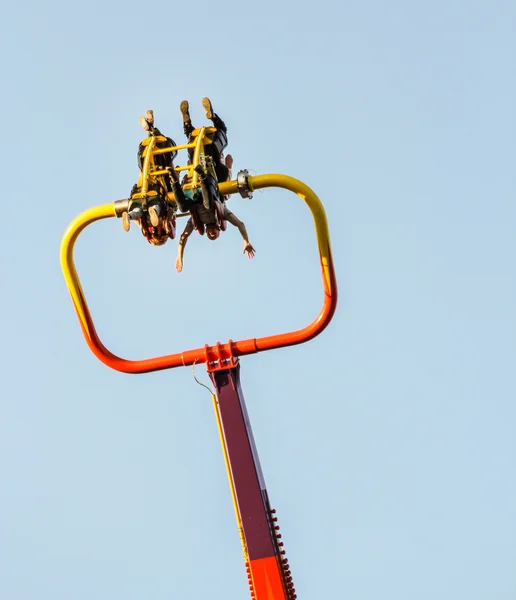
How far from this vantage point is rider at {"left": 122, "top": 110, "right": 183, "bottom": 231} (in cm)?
1504

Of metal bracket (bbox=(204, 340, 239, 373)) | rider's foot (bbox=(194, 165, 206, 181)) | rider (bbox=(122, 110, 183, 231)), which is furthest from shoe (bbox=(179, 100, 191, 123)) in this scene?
metal bracket (bbox=(204, 340, 239, 373))

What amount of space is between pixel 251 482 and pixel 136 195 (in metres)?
4.10

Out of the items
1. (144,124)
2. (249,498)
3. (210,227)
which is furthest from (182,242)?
(249,498)

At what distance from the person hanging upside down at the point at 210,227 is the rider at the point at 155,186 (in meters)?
0.45

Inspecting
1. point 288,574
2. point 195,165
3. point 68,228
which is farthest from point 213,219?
point 288,574

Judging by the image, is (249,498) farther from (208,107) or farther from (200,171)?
(208,107)

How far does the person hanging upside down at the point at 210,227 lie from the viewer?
50.9 ft

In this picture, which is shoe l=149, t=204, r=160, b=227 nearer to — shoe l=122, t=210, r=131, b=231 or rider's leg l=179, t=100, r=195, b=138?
shoe l=122, t=210, r=131, b=231

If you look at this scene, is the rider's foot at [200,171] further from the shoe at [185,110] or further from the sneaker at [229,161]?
→ the shoe at [185,110]

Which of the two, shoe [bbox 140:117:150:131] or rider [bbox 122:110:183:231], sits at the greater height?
shoe [bbox 140:117:150:131]

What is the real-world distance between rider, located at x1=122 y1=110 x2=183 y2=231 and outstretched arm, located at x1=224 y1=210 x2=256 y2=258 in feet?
2.83

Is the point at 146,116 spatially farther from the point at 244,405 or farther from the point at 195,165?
the point at 244,405

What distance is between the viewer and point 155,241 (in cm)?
1579

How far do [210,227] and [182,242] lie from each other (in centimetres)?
53
